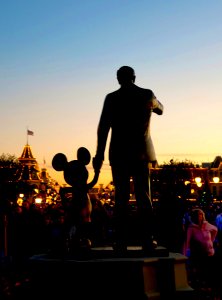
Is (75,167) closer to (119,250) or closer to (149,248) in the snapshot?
(119,250)

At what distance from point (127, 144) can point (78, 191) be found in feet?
2.97

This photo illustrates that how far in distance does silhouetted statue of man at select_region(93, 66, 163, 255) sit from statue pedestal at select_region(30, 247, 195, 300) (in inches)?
26.1

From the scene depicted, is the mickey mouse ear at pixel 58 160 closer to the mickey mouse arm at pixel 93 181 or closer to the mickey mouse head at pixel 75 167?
the mickey mouse head at pixel 75 167

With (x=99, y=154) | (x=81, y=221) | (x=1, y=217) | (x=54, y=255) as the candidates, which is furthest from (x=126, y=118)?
(x=1, y=217)

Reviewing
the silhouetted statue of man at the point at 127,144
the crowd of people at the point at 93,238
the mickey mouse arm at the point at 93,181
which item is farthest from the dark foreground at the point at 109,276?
the mickey mouse arm at the point at 93,181

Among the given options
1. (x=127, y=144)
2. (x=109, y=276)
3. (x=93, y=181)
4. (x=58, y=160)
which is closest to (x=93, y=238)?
(x=93, y=181)

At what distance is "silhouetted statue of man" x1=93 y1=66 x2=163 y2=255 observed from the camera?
8758mm

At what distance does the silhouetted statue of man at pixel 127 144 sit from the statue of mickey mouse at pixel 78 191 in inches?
8.3

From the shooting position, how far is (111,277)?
7695 millimetres

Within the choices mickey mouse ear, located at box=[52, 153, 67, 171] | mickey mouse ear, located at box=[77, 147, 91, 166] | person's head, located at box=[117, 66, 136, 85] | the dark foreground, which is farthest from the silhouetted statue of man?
the dark foreground

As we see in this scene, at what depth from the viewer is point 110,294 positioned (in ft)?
25.4

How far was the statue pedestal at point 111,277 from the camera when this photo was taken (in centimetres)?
770

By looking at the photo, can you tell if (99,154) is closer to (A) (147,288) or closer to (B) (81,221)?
(B) (81,221)

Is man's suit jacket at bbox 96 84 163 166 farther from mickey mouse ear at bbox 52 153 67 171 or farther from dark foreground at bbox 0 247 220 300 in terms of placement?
dark foreground at bbox 0 247 220 300
